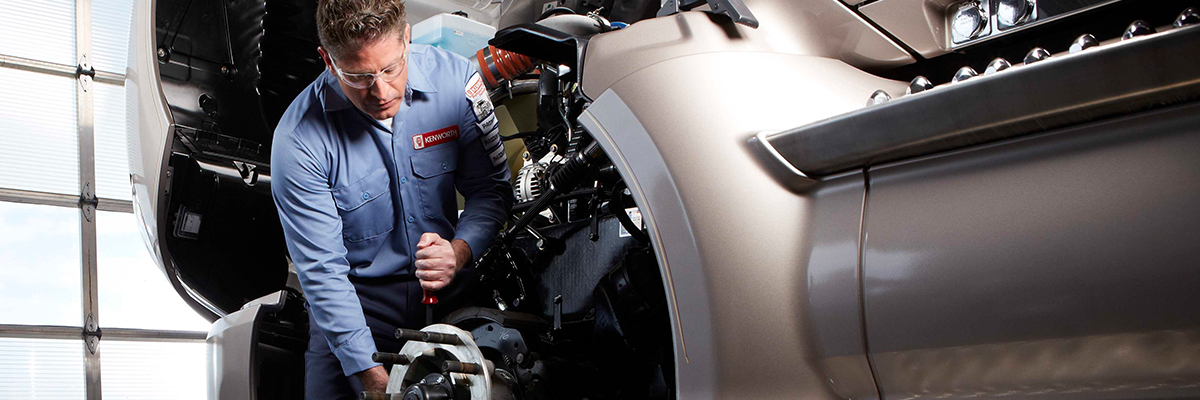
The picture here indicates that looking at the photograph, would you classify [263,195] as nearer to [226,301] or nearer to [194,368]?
[226,301]

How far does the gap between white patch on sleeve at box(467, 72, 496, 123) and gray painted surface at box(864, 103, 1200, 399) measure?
1.16m

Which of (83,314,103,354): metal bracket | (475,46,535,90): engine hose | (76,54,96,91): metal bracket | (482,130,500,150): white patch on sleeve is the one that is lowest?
(83,314,103,354): metal bracket

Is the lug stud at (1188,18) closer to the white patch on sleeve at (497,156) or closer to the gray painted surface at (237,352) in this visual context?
the white patch on sleeve at (497,156)

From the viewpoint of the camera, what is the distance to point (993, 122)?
A: 34.2 inches

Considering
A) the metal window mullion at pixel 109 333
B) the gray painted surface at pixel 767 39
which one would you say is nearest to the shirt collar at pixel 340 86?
the gray painted surface at pixel 767 39

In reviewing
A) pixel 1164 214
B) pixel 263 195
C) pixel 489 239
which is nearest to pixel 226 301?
pixel 263 195

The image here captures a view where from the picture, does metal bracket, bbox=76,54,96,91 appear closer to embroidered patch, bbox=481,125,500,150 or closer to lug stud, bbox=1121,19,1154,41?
embroidered patch, bbox=481,125,500,150

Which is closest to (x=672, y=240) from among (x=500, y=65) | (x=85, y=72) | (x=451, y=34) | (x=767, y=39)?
(x=767, y=39)

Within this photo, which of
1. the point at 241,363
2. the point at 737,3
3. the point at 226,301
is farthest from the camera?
the point at 226,301

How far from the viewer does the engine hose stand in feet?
7.56

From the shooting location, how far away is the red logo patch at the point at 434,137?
1949 millimetres

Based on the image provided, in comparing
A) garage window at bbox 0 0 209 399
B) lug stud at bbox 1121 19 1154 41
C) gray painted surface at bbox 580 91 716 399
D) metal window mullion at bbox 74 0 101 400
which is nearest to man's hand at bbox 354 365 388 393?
gray painted surface at bbox 580 91 716 399

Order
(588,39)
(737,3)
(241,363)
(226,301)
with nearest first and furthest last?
1. (737,3)
2. (588,39)
3. (241,363)
4. (226,301)

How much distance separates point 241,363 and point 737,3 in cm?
165
